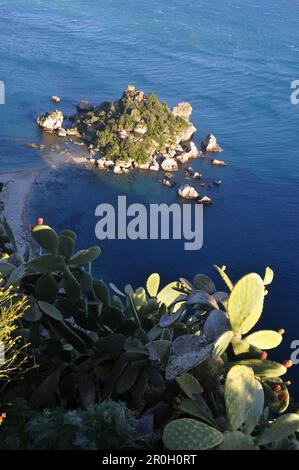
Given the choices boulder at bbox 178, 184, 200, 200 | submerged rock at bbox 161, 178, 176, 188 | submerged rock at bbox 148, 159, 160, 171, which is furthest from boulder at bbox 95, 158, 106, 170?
boulder at bbox 178, 184, 200, 200

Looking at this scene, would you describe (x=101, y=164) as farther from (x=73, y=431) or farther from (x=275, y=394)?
(x=73, y=431)

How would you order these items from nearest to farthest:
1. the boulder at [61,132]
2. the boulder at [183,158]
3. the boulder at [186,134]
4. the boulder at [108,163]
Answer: the boulder at [108,163]
the boulder at [183,158]
the boulder at [61,132]
the boulder at [186,134]

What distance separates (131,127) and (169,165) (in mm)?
6251

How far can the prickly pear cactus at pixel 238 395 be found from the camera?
401 cm

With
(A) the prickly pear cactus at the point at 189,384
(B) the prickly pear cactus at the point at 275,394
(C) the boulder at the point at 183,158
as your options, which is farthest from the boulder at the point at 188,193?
(A) the prickly pear cactus at the point at 189,384

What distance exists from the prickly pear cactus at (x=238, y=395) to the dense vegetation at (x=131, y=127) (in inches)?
1619

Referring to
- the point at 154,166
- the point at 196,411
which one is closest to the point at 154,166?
the point at 154,166

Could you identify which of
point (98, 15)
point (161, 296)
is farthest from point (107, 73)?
point (161, 296)

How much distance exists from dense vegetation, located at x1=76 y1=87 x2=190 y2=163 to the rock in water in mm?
2528

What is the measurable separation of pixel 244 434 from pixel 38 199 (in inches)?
1394

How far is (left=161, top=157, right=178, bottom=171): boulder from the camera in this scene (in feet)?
146

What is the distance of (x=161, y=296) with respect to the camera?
7082 millimetres

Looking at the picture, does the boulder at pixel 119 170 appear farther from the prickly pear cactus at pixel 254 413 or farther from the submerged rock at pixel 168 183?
the prickly pear cactus at pixel 254 413

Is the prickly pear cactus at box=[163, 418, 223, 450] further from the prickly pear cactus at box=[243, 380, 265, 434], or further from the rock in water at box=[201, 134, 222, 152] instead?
the rock in water at box=[201, 134, 222, 152]
